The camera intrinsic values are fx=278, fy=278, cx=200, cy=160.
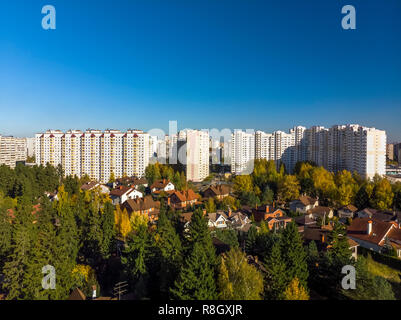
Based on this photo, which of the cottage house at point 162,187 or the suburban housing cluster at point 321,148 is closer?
the cottage house at point 162,187

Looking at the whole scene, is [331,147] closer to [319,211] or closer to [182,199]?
[319,211]

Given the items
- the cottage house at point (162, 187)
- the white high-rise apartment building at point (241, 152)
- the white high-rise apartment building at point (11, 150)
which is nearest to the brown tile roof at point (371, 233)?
the cottage house at point (162, 187)

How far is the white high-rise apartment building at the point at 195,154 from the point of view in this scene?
30.1 m

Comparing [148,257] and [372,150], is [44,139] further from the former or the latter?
[372,150]

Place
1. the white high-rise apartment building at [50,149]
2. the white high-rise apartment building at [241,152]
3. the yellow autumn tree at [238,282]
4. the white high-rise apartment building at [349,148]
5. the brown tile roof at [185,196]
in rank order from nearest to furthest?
the yellow autumn tree at [238,282] → the brown tile roof at [185,196] → the white high-rise apartment building at [349,148] → the white high-rise apartment building at [50,149] → the white high-rise apartment building at [241,152]

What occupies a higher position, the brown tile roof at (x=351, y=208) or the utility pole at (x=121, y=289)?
the brown tile roof at (x=351, y=208)

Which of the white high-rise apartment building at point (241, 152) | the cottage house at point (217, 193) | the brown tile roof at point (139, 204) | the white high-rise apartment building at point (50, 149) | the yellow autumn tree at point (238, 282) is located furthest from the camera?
the white high-rise apartment building at point (241, 152)

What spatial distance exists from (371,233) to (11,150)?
43.1 metres

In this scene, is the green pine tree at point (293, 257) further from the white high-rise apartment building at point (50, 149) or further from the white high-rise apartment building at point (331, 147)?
the white high-rise apartment building at point (50, 149)

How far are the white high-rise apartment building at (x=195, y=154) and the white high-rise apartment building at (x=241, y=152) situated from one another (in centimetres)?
377

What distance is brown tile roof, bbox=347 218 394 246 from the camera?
1193cm

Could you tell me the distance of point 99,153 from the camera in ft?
96.3

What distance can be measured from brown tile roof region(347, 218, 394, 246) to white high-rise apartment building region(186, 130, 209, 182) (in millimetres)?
19255
